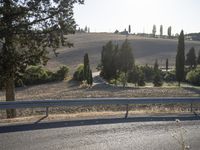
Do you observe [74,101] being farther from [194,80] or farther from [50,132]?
[194,80]

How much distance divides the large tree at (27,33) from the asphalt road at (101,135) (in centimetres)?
595

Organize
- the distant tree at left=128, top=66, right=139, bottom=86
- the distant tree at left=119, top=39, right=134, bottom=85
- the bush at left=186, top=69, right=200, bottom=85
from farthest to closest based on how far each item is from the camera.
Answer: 1. the bush at left=186, top=69, right=200, bottom=85
2. the distant tree at left=128, top=66, right=139, bottom=86
3. the distant tree at left=119, top=39, right=134, bottom=85

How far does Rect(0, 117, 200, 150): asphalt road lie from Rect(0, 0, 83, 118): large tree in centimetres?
595

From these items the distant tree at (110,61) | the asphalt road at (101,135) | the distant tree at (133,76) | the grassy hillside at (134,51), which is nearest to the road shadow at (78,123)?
the asphalt road at (101,135)

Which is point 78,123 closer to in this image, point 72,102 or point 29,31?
point 72,102

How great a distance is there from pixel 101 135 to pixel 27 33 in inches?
334

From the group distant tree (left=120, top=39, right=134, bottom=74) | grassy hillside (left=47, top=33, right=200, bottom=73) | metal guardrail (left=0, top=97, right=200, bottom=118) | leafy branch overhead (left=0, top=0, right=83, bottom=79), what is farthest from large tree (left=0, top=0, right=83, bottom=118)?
grassy hillside (left=47, top=33, right=200, bottom=73)

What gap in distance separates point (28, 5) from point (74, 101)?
569cm

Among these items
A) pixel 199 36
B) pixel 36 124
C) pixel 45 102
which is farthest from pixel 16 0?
pixel 199 36

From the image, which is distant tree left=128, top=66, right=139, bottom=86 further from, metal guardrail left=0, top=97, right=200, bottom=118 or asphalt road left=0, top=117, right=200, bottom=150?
asphalt road left=0, top=117, right=200, bottom=150

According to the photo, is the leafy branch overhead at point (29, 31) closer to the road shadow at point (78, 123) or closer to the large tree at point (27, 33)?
the large tree at point (27, 33)

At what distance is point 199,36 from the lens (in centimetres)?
19938

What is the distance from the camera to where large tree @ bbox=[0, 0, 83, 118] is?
17984 millimetres

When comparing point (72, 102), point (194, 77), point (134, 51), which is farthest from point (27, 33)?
point (134, 51)
